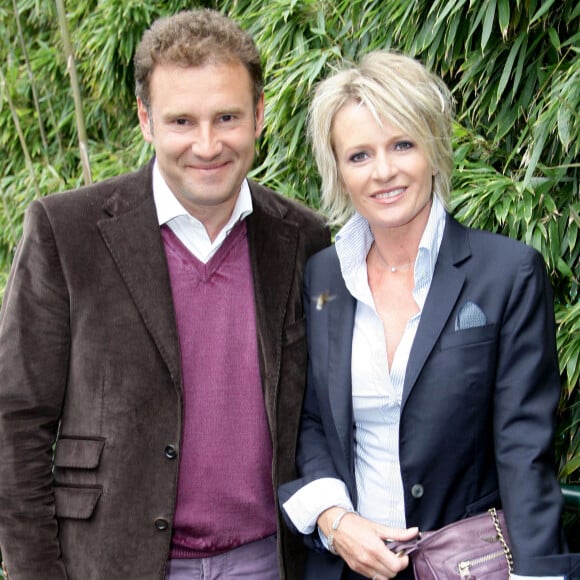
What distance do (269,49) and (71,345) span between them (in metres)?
2.10

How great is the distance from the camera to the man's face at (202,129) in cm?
199

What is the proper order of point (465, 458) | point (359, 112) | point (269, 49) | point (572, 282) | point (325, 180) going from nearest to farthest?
point (465, 458) < point (359, 112) < point (325, 180) < point (572, 282) < point (269, 49)

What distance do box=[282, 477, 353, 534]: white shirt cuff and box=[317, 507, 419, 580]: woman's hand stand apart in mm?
18

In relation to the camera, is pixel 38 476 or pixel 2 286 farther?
pixel 2 286

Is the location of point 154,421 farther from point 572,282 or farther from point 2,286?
point 2,286

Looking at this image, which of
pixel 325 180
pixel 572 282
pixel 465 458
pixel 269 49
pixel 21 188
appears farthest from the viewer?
pixel 21 188

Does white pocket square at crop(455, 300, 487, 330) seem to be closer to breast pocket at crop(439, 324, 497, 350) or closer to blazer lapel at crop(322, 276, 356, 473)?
breast pocket at crop(439, 324, 497, 350)

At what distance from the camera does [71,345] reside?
6.50 feet

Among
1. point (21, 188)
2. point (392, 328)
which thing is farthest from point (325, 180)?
point (21, 188)

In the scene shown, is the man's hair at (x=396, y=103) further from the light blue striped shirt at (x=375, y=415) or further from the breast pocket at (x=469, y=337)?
the breast pocket at (x=469, y=337)

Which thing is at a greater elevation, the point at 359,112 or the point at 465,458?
the point at 359,112

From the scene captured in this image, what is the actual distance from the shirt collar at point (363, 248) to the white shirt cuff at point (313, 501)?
1.31 ft

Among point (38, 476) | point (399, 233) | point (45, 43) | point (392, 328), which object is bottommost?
point (38, 476)

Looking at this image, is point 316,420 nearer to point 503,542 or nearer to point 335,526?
point 335,526
